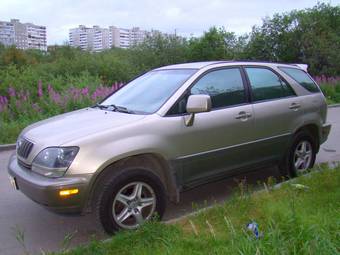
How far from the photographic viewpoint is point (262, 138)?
5.38m

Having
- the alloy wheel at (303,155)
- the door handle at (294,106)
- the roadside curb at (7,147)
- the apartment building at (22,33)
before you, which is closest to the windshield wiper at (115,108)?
the door handle at (294,106)

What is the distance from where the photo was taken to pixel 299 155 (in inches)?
236

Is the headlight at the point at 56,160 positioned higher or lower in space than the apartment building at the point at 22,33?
lower

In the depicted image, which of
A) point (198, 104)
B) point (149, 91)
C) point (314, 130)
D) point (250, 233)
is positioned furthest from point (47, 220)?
point (314, 130)

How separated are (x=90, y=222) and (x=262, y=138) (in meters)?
2.26

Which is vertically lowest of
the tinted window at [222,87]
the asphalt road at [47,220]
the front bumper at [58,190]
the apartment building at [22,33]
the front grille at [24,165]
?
the asphalt road at [47,220]

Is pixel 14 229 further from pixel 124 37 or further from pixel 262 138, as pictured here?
pixel 124 37

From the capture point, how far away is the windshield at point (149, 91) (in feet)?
15.7

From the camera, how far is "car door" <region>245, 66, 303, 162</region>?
538 cm

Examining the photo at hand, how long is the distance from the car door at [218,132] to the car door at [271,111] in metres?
0.17

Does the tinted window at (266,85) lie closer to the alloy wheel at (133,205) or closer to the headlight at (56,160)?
the alloy wheel at (133,205)

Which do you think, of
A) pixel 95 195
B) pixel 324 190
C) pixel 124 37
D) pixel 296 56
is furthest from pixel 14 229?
pixel 124 37

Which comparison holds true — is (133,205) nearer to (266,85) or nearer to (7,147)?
(266,85)

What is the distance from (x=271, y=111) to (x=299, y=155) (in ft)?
3.03
